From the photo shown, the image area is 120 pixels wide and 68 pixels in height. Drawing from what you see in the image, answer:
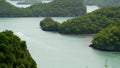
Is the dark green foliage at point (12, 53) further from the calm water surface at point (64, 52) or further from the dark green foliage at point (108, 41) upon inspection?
the dark green foliage at point (108, 41)

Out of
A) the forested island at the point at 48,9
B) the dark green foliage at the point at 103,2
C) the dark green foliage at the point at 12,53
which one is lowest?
the dark green foliage at the point at 103,2

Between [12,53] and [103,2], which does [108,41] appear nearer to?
[12,53]

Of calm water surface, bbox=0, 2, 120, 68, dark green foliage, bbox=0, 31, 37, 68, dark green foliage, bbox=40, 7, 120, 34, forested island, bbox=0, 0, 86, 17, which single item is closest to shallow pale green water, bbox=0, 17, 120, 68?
calm water surface, bbox=0, 2, 120, 68

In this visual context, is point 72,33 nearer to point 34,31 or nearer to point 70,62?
point 34,31

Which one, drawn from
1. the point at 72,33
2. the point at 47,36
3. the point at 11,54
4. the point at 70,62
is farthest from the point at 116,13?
Result: the point at 11,54

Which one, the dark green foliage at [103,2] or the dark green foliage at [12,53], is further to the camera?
the dark green foliage at [103,2]

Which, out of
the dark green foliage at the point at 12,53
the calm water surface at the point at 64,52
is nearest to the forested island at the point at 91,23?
the calm water surface at the point at 64,52

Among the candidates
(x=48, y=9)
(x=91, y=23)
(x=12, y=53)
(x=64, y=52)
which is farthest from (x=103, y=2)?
(x=12, y=53)

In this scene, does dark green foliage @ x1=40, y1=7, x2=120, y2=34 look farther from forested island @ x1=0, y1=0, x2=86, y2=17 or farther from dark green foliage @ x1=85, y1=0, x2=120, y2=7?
dark green foliage @ x1=85, y1=0, x2=120, y2=7
